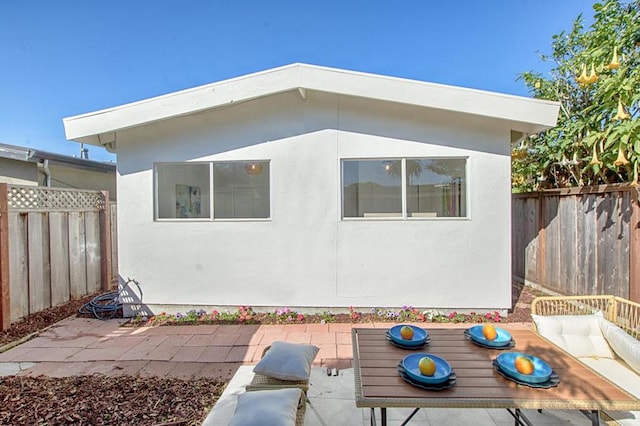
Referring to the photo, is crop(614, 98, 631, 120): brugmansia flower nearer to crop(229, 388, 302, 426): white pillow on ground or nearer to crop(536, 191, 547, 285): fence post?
crop(536, 191, 547, 285): fence post

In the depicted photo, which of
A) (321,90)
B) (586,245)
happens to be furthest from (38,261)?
(586,245)

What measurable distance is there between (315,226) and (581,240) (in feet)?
15.3

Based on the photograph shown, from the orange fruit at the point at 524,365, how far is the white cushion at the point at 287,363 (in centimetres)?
157

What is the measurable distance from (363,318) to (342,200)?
2.05 m

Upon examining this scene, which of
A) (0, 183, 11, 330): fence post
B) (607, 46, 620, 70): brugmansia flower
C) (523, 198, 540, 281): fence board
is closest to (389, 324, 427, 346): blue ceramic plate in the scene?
(607, 46, 620, 70): brugmansia flower

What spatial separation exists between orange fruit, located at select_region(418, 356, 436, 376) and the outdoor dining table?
12 centimetres

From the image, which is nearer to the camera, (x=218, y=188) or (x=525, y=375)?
(x=525, y=375)

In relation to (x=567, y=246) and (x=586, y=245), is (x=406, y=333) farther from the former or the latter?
(x=567, y=246)

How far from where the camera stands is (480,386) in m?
2.10

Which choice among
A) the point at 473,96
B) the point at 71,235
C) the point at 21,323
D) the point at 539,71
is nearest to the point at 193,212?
the point at 71,235

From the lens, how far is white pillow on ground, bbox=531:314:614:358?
3.03 m

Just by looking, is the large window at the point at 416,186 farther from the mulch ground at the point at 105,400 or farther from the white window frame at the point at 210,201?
the mulch ground at the point at 105,400

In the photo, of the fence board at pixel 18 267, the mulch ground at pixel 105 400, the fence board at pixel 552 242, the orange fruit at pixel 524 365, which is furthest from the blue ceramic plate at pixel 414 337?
the fence board at pixel 18 267

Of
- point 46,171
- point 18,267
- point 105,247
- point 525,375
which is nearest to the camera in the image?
point 525,375
